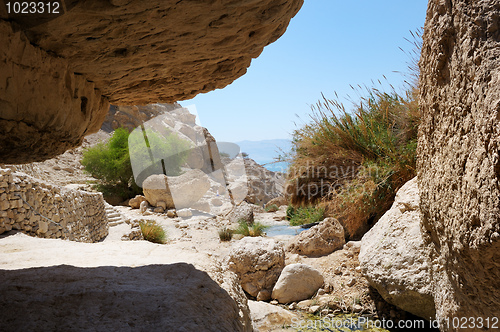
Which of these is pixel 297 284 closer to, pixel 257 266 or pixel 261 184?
pixel 257 266

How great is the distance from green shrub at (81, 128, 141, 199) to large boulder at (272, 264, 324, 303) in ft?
42.7

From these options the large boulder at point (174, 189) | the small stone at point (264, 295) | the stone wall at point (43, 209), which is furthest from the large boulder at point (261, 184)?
the small stone at point (264, 295)

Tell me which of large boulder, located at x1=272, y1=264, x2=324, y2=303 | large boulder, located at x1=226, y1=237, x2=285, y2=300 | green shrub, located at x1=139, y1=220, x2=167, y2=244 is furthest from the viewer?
green shrub, located at x1=139, y1=220, x2=167, y2=244

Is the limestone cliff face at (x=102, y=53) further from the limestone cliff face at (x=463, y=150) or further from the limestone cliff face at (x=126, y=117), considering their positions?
the limestone cliff face at (x=126, y=117)

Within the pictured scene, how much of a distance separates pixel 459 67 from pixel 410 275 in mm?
2790

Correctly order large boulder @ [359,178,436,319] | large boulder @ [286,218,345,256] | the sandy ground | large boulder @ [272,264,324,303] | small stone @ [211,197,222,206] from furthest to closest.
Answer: small stone @ [211,197,222,206] < large boulder @ [286,218,345,256] < large boulder @ [272,264,324,303] < large boulder @ [359,178,436,319] < the sandy ground

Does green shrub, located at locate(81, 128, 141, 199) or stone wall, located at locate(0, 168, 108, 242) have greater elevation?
green shrub, located at locate(81, 128, 141, 199)

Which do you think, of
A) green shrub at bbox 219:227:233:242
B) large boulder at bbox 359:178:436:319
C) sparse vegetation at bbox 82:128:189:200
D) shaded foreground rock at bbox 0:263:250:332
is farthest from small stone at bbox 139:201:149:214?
shaded foreground rock at bbox 0:263:250:332

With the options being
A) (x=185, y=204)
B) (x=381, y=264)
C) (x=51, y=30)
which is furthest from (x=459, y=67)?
(x=185, y=204)

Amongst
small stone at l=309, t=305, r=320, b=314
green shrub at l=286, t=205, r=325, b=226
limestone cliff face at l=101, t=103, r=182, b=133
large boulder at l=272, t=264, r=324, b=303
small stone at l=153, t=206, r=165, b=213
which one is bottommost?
small stone at l=309, t=305, r=320, b=314

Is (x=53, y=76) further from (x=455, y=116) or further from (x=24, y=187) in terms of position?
(x=24, y=187)

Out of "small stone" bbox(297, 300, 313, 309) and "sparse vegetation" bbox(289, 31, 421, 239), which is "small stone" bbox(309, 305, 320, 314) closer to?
"small stone" bbox(297, 300, 313, 309)

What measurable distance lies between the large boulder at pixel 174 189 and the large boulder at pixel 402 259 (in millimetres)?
10769

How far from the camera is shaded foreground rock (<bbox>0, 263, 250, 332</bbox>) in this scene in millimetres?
1963
